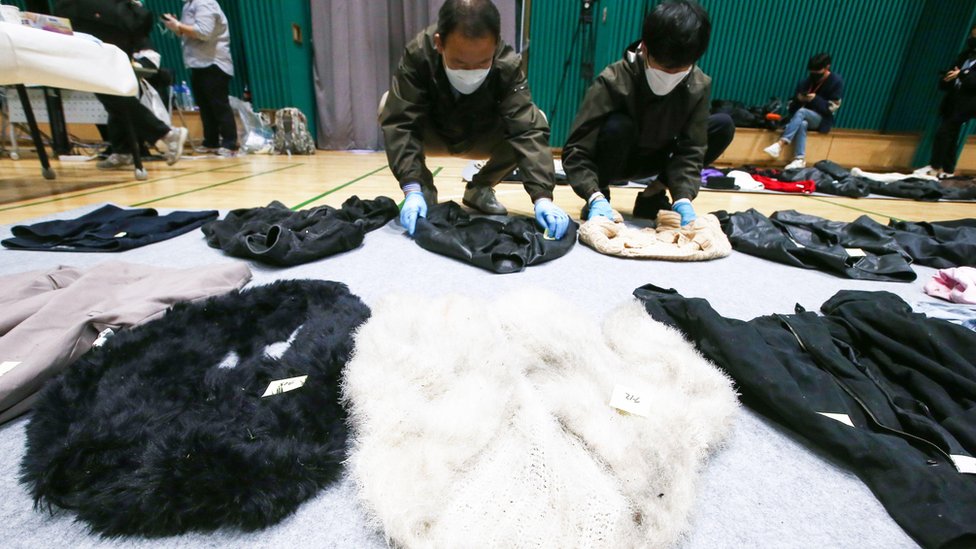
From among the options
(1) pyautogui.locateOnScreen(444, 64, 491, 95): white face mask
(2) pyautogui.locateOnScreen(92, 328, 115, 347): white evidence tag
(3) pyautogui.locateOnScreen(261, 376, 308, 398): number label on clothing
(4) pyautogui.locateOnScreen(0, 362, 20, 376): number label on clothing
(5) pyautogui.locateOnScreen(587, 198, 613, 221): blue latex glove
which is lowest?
(2) pyautogui.locateOnScreen(92, 328, 115, 347): white evidence tag

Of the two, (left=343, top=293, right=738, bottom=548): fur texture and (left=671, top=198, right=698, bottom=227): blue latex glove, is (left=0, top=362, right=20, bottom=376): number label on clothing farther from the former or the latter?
(left=671, top=198, right=698, bottom=227): blue latex glove

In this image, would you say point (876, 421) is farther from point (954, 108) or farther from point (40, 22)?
point (954, 108)

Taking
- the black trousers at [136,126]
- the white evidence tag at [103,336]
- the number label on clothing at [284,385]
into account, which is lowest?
the white evidence tag at [103,336]

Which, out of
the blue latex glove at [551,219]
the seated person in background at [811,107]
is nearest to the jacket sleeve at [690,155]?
the blue latex glove at [551,219]

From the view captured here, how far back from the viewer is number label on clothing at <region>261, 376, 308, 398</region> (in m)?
0.63

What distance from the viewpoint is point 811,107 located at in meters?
4.49

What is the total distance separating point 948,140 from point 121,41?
7.03m

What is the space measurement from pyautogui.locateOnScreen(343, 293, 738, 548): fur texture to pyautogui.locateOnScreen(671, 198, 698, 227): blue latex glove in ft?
3.45

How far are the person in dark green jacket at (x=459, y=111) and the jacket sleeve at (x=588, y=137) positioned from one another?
16 cm

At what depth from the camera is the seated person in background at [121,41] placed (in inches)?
107

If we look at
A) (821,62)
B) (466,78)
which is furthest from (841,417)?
(821,62)

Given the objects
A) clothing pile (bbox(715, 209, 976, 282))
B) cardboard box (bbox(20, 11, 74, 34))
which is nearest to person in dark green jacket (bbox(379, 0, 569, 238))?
clothing pile (bbox(715, 209, 976, 282))

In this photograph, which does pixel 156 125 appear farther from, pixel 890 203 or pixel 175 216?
pixel 890 203

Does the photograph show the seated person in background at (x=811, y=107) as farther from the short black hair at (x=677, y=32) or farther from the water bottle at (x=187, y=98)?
the water bottle at (x=187, y=98)
